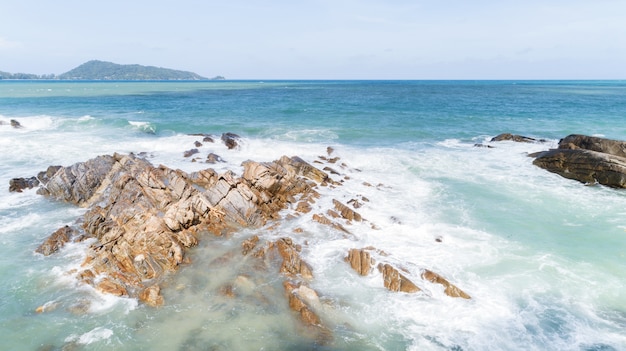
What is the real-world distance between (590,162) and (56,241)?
115 ft

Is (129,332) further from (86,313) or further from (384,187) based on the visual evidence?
(384,187)

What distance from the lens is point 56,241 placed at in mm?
16891

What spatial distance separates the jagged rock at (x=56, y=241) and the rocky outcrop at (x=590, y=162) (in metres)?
33.9

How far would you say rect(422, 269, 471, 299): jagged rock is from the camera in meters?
13.7

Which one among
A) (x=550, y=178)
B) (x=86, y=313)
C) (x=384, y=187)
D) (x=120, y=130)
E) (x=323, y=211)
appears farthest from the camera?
(x=120, y=130)

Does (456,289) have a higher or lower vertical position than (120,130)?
lower

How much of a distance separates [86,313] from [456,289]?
45.1ft

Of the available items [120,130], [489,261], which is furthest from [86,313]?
[120,130]

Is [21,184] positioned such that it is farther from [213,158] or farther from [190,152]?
[213,158]

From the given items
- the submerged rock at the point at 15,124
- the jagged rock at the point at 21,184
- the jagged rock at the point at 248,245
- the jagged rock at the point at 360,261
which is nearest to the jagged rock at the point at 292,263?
the jagged rock at the point at 248,245

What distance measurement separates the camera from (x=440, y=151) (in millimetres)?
36344

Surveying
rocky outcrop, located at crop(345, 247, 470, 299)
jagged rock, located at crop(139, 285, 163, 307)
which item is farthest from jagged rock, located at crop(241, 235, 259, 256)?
rocky outcrop, located at crop(345, 247, 470, 299)

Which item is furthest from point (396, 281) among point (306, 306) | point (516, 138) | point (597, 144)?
point (516, 138)

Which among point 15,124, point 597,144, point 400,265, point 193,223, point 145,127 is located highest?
point 15,124
